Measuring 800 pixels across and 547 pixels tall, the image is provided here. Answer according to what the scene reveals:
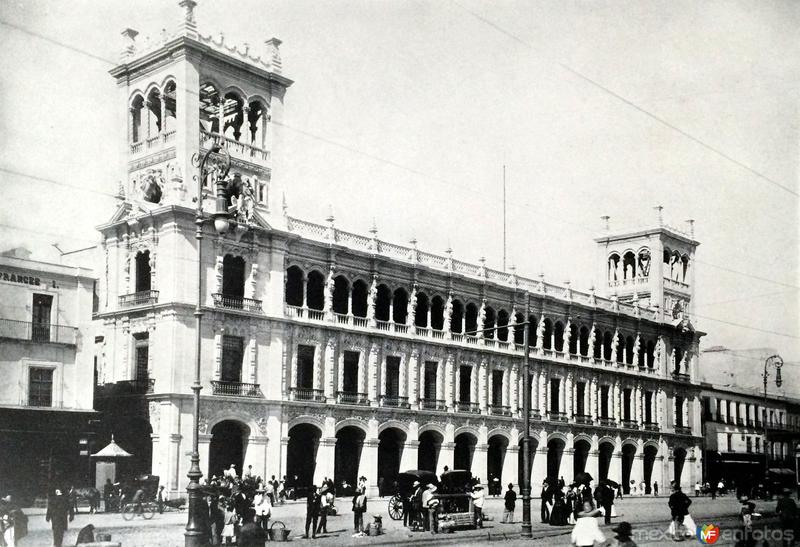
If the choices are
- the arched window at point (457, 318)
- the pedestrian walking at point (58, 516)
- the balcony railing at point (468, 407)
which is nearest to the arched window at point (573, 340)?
the arched window at point (457, 318)

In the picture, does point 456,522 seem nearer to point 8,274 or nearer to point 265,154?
point 8,274

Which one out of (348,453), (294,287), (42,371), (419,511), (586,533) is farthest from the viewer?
(348,453)

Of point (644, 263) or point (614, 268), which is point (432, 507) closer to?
point (644, 263)

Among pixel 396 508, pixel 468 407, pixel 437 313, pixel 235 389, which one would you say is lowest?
pixel 396 508

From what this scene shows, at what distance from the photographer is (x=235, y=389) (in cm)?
3859

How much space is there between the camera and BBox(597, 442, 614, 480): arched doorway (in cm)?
6081

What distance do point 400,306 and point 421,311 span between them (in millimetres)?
1640

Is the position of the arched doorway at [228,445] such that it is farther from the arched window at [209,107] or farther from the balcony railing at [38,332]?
the arched window at [209,107]

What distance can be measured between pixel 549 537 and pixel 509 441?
2577cm

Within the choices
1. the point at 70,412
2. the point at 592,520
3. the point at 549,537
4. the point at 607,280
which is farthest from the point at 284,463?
the point at 607,280

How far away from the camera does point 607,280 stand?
2702 inches

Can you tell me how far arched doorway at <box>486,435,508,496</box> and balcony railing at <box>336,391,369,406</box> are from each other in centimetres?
1060

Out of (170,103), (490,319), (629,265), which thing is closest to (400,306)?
(490,319)

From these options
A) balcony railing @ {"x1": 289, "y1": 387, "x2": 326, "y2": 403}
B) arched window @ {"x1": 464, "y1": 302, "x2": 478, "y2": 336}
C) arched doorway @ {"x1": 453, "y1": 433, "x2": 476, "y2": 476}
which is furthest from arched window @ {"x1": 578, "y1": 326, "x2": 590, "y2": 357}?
balcony railing @ {"x1": 289, "y1": 387, "x2": 326, "y2": 403}
